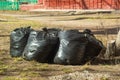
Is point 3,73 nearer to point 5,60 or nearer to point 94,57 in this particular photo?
point 5,60

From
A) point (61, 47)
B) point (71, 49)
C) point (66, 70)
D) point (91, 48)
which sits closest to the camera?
point (66, 70)

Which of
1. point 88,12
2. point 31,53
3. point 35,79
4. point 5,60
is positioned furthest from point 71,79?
point 88,12

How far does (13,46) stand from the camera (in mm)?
9648

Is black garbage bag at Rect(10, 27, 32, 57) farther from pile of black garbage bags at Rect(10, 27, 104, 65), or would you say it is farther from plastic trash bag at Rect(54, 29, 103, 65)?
plastic trash bag at Rect(54, 29, 103, 65)

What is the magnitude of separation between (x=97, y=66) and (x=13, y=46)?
2.07m

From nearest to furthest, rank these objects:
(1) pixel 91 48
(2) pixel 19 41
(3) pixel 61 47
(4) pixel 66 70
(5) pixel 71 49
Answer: (4) pixel 66 70 → (5) pixel 71 49 → (3) pixel 61 47 → (1) pixel 91 48 → (2) pixel 19 41

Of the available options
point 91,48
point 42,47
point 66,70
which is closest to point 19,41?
point 42,47

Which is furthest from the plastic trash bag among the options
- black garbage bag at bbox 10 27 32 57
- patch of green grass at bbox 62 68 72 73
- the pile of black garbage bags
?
black garbage bag at bbox 10 27 32 57

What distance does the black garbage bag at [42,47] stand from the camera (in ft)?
29.2

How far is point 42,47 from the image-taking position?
8.90 m

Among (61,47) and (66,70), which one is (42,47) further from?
(66,70)

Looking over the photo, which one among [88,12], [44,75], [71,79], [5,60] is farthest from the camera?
[88,12]

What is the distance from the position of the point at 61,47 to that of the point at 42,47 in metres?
0.40

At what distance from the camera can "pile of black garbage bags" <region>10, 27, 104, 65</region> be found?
8.73 meters
